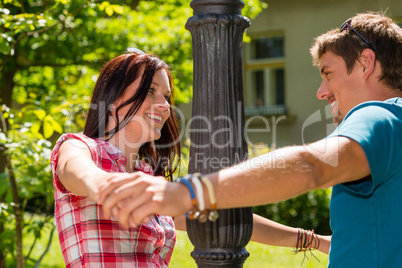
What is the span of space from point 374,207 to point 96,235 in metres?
1.05

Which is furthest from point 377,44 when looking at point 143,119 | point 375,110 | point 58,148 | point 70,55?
point 70,55

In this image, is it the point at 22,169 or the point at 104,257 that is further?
the point at 22,169

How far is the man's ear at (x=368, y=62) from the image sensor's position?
1789mm

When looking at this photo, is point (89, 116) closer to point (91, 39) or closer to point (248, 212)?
point (248, 212)

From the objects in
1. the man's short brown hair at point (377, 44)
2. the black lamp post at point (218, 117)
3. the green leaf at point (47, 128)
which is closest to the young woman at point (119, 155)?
the black lamp post at point (218, 117)

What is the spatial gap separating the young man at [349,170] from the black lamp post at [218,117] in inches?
9.2

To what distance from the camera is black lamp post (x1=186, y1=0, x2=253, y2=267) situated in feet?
4.74

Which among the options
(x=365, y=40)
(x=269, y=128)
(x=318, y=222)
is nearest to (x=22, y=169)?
(x=365, y=40)

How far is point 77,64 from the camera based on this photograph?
19.2 feet

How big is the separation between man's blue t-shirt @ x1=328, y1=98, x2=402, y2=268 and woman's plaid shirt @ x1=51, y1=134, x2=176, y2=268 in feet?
2.62

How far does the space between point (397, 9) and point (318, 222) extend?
5573 millimetres

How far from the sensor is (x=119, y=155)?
2146 millimetres

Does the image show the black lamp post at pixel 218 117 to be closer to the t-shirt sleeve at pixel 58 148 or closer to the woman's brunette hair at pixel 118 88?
the t-shirt sleeve at pixel 58 148

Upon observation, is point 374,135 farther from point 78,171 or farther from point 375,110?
point 78,171
